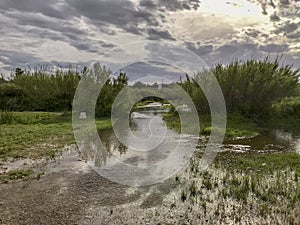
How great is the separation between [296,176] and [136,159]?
16.2ft

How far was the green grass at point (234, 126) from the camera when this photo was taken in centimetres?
1577

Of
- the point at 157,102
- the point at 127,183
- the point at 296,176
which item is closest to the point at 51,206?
the point at 127,183

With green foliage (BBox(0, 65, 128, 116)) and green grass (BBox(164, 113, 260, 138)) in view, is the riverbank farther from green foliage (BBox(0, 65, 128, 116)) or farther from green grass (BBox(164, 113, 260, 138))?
green foliage (BBox(0, 65, 128, 116))

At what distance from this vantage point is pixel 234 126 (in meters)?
18.3

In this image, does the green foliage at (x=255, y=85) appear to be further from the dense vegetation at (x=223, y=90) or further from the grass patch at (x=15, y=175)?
the grass patch at (x=15, y=175)

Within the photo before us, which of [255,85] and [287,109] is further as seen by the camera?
[287,109]

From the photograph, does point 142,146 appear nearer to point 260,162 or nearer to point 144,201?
point 260,162

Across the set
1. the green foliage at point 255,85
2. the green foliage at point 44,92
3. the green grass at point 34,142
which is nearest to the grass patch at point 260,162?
the green grass at point 34,142

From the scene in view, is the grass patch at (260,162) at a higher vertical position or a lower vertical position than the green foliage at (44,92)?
lower

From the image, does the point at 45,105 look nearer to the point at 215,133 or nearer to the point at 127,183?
the point at 215,133

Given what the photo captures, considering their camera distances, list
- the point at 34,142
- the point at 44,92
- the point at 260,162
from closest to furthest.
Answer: the point at 260,162 → the point at 34,142 → the point at 44,92

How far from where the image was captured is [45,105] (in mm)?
29938

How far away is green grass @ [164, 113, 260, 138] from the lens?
15773 mm

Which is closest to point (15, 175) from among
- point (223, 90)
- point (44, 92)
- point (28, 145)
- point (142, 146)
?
point (28, 145)
